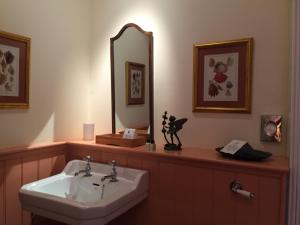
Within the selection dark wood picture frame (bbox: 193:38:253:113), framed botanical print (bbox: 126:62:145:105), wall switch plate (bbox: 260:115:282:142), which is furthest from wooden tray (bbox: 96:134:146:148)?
wall switch plate (bbox: 260:115:282:142)

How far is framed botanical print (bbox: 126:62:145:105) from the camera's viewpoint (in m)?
1.88

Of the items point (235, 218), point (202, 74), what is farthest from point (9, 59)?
point (235, 218)

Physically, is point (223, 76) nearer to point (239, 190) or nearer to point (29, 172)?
point (239, 190)

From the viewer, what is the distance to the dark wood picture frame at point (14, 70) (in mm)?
1562

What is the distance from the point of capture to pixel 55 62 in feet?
6.18

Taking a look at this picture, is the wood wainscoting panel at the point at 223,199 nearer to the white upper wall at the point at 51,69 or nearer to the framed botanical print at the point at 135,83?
the framed botanical print at the point at 135,83

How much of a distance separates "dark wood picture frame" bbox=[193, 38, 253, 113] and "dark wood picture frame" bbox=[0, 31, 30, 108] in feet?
3.55

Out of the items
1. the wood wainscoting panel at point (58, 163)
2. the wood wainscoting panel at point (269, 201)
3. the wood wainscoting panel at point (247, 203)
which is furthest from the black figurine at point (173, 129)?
the wood wainscoting panel at point (58, 163)

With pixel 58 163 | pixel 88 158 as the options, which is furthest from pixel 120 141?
pixel 58 163

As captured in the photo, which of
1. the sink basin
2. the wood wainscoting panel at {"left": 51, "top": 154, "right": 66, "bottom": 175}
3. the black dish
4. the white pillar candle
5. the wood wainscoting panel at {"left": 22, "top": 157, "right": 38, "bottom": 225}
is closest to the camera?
the sink basin

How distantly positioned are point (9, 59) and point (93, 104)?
73cm

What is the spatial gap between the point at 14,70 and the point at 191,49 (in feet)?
3.67

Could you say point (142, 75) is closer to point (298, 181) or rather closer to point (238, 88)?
point (238, 88)

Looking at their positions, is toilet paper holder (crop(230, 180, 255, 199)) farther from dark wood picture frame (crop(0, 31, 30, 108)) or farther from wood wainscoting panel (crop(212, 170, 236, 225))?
dark wood picture frame (crop(0, 31, 30, 108))
